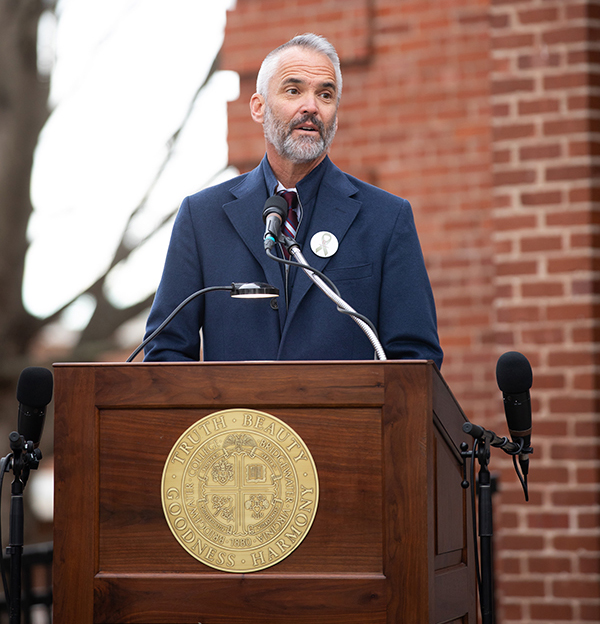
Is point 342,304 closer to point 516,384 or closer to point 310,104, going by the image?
point 516,384

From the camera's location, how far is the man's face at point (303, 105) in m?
2.62

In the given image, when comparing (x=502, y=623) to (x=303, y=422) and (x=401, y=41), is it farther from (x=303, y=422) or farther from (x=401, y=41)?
(x=401, y=41)

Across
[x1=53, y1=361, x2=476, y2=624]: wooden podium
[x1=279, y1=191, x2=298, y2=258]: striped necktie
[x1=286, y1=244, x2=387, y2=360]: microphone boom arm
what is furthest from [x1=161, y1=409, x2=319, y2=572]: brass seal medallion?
[x1=279, y1=191, x2=298, y2=258]: striped necktie

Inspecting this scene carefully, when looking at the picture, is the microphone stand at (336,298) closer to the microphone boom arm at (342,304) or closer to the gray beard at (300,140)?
the microphone boom arm at (342,304)

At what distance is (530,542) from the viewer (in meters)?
4.04

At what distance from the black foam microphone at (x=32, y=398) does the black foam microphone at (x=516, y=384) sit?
1.06m

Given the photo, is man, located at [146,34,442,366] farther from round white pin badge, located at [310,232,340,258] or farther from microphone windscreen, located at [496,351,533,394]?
microphone windscreen, located at [496,351,533,394]

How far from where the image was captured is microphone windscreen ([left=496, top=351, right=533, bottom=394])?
7.20ft

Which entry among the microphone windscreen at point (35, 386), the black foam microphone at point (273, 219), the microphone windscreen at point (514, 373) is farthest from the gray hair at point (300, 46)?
the microphone windscreen at point (35, 386)

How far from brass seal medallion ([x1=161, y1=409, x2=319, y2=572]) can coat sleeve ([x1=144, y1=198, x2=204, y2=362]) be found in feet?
2.07

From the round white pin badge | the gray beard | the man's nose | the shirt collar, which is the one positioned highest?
the man's nose

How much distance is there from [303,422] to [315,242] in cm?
78

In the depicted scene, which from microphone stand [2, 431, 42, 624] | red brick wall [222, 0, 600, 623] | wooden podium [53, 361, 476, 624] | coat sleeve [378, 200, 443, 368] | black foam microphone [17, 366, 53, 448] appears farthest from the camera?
red brick wall [222, 0, 600, 623]

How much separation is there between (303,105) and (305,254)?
42cm
